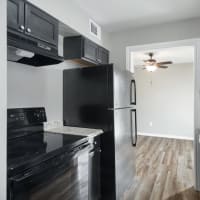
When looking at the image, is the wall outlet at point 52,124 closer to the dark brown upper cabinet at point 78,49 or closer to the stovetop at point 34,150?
the stovetop at point 34,150

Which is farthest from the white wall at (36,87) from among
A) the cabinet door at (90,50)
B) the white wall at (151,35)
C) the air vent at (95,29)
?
the white wall at (151,35)

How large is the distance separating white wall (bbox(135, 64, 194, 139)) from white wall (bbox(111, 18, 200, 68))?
315 centimetres

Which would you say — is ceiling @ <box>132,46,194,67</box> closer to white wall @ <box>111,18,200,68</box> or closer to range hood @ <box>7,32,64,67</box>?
white wall @ <box>111,18,200,68</box>

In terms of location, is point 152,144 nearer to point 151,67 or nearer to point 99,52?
point 151,67

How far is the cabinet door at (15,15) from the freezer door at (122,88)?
1111 mm

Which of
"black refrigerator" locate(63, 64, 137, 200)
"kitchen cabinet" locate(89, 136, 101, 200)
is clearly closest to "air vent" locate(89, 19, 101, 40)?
"black refrigerator" locate(63, 64, 137, 200)

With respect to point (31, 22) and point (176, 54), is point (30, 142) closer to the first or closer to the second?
point (31, 22)

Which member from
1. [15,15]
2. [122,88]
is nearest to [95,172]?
[122,88]

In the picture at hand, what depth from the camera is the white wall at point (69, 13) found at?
1803 mm

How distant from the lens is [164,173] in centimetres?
313

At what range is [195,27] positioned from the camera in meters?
2.79

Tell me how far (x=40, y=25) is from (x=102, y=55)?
1413 mm
